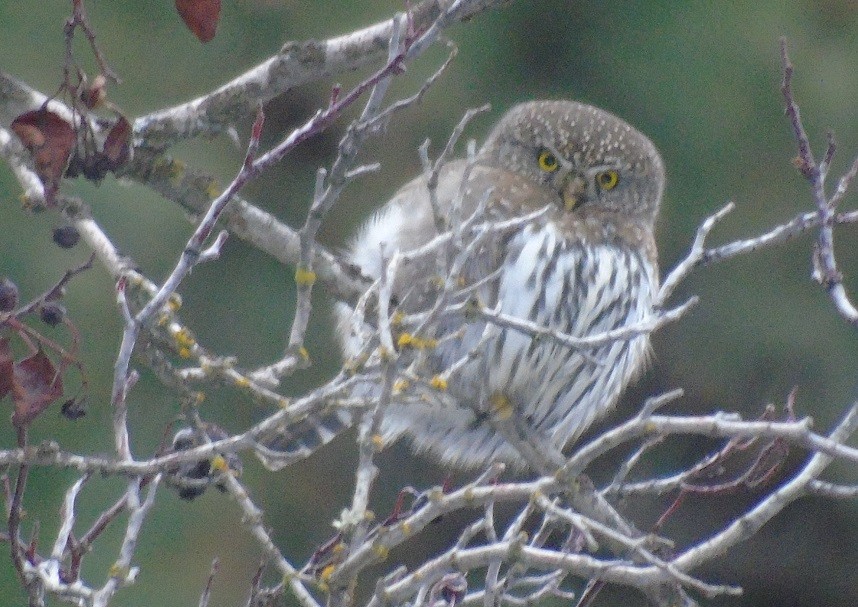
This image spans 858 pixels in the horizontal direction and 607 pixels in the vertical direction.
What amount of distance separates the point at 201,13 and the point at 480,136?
133 inches

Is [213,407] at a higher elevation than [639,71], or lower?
lower

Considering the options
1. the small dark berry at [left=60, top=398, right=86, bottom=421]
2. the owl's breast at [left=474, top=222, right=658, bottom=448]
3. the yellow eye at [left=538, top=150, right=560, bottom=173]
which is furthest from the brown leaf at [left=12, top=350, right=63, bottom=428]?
the yellow eye at [left=538, top=150, right=560, bottom=173]

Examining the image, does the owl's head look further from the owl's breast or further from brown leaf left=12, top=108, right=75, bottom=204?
brown leaf left=12, top=108, right=75, bottom=204

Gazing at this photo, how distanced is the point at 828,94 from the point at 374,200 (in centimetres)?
191

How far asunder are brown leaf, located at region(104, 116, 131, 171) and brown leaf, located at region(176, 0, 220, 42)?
11.9 inches

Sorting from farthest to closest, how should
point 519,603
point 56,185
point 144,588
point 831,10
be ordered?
point 831,10, point 144,588, point 519,603, point 56,185

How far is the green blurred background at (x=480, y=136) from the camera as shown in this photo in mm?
5555

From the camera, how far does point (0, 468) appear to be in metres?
2.20

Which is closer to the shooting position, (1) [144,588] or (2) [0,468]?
(2) [0,468]

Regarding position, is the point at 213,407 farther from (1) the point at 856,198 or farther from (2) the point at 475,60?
(1) the point at 856,198

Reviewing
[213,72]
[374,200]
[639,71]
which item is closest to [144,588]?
[374,200]

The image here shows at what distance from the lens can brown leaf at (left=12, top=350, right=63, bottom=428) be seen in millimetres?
1990

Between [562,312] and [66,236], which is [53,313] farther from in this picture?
[562,312]

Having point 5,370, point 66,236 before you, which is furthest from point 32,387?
point 66,236
